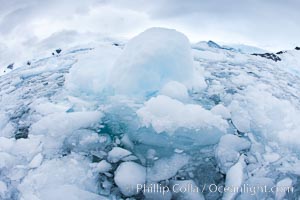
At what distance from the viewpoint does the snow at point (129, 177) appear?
267 centimetres

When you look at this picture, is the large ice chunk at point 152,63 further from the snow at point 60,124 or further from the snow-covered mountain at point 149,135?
the snow at point 60,124

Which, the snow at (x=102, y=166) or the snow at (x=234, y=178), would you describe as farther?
the snow at (x=102, y=166)

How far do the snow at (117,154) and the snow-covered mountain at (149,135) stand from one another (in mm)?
11

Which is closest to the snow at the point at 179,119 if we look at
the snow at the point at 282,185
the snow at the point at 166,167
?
the snow at the point at 166,167

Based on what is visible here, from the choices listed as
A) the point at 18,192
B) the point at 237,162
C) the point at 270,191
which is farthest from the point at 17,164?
the point at 270,191

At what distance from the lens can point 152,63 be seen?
13.1ft

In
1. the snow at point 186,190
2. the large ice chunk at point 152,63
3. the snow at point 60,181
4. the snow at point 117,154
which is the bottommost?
the snow at point 186,190

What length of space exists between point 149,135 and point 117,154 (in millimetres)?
422

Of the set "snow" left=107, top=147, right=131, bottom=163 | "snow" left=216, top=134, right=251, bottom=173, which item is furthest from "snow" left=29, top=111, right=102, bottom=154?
"snow" left=216, top=134, right=251, bottom=173

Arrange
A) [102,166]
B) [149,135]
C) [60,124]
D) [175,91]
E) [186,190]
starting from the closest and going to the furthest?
1. [186,190]
2. [102,166]
3. [149,135]
4. [60,124]
5. [175,91]

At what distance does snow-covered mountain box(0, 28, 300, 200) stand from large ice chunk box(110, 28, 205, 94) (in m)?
0.01

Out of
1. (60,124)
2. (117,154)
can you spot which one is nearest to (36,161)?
(60,124)

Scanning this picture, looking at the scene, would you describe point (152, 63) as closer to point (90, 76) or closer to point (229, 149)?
point (90, 76)

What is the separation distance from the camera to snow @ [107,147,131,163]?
2.95m
